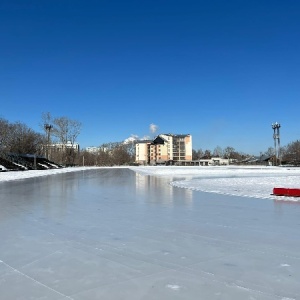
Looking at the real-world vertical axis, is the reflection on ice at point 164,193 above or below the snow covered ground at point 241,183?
below

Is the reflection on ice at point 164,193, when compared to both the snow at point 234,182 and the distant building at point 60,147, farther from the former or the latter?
the distant building at point 60,147

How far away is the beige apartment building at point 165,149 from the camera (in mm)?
167125

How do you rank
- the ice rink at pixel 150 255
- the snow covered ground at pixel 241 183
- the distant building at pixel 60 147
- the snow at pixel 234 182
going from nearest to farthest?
the ice rink at pixel 150 255
the snow covered ground at pixel 241 183
the snow at pixel 234 182
the distant building at pixel 60 147

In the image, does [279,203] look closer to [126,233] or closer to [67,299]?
[126,233]

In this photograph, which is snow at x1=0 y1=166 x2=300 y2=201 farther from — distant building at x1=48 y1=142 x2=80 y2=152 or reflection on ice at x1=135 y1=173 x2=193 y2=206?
distant building at x1=48 y1=142 x2=80 y2=152

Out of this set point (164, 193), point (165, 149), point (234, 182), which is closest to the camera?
point (164, 193)

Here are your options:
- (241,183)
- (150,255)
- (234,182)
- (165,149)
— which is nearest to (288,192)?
(241,183)

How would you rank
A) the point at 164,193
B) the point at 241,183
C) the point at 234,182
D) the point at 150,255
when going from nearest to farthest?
1. the point at 150,255
2. the point at 164,193
3. the point at 241,183
4. the point at 234,182

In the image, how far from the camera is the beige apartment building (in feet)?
548

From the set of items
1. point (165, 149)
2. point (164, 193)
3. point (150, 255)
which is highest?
point (165, 149)

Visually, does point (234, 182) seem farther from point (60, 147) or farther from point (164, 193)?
point (60, 147)

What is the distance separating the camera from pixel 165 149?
550ft

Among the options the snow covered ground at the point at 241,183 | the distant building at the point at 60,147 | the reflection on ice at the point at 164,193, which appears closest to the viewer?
the reflection on ice at the point at 164,193

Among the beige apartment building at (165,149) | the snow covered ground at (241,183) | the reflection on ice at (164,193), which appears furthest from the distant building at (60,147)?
the beige apartment building at (165,149)
